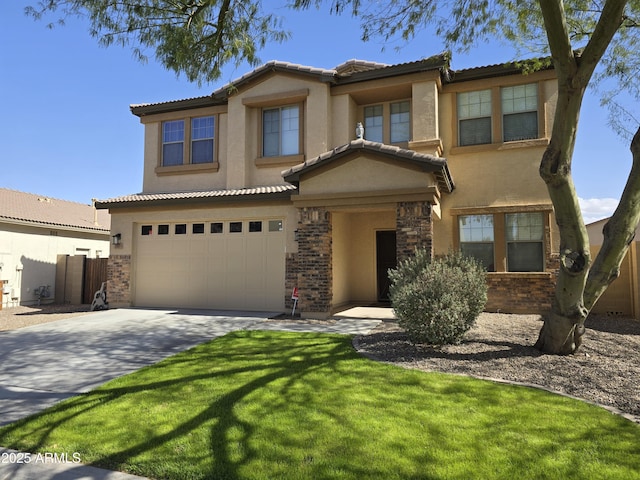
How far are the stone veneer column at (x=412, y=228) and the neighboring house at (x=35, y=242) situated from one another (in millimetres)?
14829

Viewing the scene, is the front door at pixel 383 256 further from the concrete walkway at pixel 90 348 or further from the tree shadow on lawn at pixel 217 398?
the tree shadow on lawn at pixel 217 398

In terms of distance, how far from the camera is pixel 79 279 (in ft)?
56.0

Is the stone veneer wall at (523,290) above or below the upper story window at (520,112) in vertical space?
below

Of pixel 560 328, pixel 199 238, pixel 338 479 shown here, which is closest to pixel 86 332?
pixel 199 238

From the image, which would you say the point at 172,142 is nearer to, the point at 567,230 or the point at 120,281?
the point at 120,281

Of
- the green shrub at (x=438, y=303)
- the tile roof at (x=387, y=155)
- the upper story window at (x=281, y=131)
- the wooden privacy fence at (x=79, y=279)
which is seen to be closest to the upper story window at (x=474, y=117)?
the tile roof at (x=387, y=155)

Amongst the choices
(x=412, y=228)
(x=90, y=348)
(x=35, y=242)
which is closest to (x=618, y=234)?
(x=412, y=228)

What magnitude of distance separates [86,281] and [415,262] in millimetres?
14307

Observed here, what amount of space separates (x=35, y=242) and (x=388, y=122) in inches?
601

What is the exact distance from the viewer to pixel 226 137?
601 inches

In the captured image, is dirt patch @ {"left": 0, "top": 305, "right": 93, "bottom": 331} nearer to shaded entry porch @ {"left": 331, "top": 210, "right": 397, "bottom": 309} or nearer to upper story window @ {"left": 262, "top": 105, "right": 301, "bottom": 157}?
upper story window @ {"left": 262, "top": 105, "right": 301, "bottom": 157}

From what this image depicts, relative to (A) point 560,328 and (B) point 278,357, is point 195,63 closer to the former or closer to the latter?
(B) point 278,357

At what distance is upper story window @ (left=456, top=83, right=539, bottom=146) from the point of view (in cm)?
1277

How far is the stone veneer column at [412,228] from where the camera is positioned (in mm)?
10352
